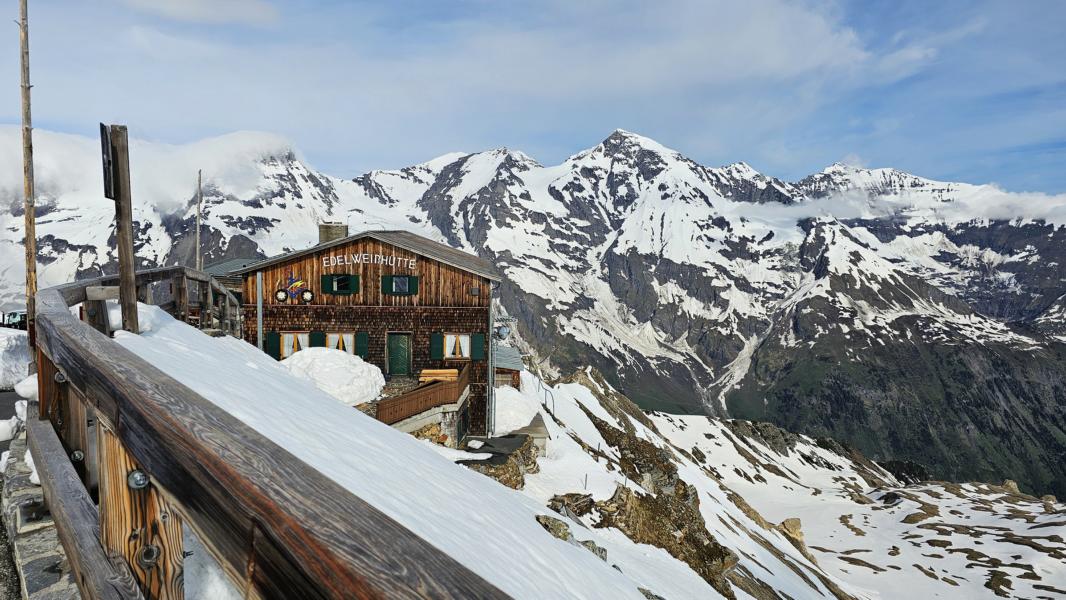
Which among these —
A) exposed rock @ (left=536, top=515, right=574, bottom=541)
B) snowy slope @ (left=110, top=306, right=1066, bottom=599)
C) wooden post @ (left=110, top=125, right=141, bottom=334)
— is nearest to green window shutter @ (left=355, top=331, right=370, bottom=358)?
snowy slope @ (left=110, top=306, right=1066, bottom=599)

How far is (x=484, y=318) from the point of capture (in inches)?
1235

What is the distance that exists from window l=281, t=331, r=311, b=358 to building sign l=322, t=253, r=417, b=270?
12.2 feet

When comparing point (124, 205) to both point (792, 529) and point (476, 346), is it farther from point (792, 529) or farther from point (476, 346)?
point (792, 529)

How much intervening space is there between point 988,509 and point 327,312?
106754 mm

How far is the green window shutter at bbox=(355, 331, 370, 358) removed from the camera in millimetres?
30672

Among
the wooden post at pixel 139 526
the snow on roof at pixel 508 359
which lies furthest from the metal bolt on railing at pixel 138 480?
the snow on roof at pixel 508 359

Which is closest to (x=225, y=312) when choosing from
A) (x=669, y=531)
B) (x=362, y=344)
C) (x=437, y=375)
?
(x=362, y=344)

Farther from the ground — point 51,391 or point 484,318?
point 51,391

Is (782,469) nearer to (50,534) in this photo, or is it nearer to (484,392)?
(484,392)

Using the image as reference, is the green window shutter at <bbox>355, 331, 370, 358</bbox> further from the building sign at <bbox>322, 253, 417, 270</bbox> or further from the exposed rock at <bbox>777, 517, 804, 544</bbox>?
the exposed rock at <bbox>777, 517, 804, 544</bbox>

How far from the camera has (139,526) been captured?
8.20 feet

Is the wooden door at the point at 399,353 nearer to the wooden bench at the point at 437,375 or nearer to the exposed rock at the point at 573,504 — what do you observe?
the wooden bench at the point at 437,375

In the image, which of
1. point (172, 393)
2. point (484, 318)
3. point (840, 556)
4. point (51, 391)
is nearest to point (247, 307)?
point (484, 318)

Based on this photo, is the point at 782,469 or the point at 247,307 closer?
the point at 247,307
